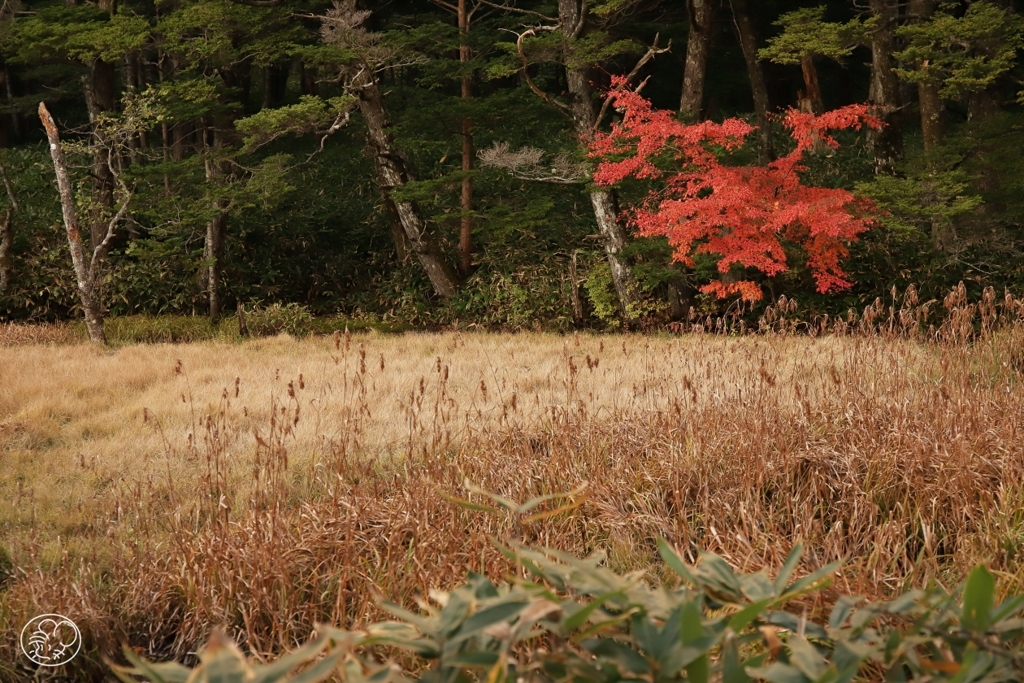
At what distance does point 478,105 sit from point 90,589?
31.4 feet

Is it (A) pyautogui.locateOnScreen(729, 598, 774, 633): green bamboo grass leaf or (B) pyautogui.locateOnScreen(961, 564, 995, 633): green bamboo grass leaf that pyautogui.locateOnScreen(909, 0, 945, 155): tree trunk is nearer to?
(B) pyautogui.locateOnScreen(961, 564, 995, 633): green bamboo grass leaf

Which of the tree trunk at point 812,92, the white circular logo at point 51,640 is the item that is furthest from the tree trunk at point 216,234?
the white circular logo at point 51,640

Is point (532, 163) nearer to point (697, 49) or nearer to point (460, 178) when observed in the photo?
point (460, 178)

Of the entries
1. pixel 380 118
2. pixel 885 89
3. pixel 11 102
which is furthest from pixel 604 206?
pixel 11 102

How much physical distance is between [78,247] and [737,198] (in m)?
7.60

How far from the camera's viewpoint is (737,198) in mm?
8984

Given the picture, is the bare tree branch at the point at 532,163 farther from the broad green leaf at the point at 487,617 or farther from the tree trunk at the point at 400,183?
the broad green leaf at the point at 487,617

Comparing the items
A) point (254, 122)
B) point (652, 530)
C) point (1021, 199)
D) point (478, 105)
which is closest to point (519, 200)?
point (478, 105)

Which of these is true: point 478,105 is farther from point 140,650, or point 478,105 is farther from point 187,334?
point 140,650

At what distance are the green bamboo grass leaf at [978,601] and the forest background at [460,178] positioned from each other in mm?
9373

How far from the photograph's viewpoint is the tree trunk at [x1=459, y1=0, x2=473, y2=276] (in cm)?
1210

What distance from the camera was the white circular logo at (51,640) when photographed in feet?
10.1

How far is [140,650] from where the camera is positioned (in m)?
3.16

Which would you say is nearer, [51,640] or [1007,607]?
[1007,607]
